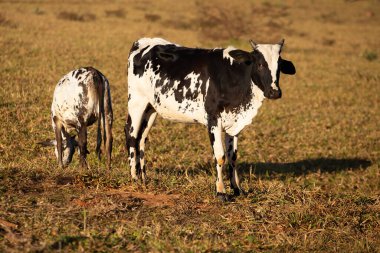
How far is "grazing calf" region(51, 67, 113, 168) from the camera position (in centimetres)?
885

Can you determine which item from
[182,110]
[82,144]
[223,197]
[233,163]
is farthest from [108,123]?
[223,197]

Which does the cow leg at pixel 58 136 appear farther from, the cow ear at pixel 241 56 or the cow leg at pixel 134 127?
the cow ear at pixel 241 56

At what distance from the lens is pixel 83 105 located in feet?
29.5

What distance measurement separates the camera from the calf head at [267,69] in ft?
24.1

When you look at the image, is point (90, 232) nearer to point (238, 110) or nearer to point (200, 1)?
point (238, 110)

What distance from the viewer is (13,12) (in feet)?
101

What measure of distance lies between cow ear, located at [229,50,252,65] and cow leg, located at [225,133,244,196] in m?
1.07

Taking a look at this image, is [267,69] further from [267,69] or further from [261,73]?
[261,73]

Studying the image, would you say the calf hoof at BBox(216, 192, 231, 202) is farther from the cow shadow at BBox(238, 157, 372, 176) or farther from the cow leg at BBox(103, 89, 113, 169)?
the cow shadow at BBox(238, 157, 372, 176)

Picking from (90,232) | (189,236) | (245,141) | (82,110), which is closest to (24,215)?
(90,232)

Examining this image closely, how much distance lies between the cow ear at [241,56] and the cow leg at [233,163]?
107 centimetres

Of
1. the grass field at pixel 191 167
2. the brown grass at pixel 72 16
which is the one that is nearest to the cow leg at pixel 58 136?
the grass field at pixel 191 167

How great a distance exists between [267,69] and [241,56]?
38cm

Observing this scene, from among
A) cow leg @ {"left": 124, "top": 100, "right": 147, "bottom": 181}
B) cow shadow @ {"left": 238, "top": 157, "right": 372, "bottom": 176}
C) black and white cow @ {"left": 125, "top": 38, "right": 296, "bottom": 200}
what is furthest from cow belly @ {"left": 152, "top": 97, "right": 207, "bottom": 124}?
cow shadow @ {"left": 238, "top": 157, "right": 372, "bottom": 176}
